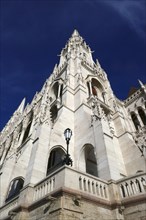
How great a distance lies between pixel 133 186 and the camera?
742 cm

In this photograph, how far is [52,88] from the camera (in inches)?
925

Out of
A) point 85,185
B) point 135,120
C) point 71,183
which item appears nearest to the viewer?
point 71,183

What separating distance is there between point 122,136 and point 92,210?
9562 mm

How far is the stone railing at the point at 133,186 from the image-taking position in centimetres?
721

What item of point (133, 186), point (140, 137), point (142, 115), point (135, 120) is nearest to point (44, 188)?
point (133, 186)

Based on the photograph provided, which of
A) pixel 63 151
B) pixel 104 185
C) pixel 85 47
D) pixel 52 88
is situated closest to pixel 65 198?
pixel 104 185

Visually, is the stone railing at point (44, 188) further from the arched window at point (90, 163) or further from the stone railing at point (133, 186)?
the arched window at point (90, 163)

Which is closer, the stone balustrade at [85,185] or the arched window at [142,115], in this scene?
the stone balustrade at [85,185]

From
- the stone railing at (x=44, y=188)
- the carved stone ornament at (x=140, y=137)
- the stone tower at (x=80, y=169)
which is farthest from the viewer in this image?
the carved stone ornament at (x=140, y=137)

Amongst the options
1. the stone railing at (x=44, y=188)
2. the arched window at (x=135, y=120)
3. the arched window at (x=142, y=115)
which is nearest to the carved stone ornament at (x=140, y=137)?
the arched window at (x=135, y=120)

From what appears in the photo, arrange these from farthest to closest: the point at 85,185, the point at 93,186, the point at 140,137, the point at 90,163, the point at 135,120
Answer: the point at 135,120 < the point at 140,137 < the point at 90,163 < the point at 93,186 < the point at 85,185

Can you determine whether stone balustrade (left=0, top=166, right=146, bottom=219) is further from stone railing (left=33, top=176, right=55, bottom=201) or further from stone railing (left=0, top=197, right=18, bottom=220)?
stone railing (left=0, top=197, right=18, bottom=220)

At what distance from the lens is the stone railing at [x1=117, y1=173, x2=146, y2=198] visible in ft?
23.7

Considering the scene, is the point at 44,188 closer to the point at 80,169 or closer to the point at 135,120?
the point at 80,169
